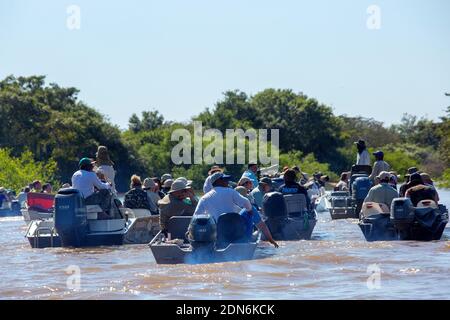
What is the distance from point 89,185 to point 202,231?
475cm

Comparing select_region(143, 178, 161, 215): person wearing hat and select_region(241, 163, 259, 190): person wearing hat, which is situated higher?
select_region(241, 163, 259, 190): person wearing hat

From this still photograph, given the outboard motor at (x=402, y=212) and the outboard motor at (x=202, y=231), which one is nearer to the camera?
the outboard motor at (x=202, y=231)

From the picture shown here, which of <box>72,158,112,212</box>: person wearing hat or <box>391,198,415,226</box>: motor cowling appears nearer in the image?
<box>391,198,415,226</box>: motor cowling

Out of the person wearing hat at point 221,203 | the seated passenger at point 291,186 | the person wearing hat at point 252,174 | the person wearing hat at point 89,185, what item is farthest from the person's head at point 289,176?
the person wearing hat at point 221,203

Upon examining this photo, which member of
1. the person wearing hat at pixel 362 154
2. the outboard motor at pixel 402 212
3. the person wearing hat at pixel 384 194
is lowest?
the outboard motor at pixel 402 212

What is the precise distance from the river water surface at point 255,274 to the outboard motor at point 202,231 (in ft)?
1.17

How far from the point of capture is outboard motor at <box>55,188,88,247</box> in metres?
19.2

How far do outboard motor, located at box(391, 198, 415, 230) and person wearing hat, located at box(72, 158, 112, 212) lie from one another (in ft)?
17.1

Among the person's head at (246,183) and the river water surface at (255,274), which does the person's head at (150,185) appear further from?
the river water surface at (255,274)

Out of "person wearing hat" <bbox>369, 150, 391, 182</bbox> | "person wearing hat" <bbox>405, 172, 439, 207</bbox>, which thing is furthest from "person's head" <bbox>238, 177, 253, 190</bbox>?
"person wearing hat" <bbox>369, 150, 391, 182</bbox>

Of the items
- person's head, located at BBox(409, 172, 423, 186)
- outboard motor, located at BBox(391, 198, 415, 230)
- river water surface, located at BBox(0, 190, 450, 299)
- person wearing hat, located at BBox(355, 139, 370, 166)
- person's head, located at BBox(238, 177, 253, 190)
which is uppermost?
person wearing hat, located at BBox(355, 139, 370, 166)

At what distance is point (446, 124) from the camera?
183 feet

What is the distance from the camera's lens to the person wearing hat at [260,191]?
22281mm

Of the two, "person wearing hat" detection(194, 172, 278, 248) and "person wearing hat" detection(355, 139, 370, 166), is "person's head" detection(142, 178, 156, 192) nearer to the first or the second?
"person wearing hat" detection(355, 139, 370, 166)
